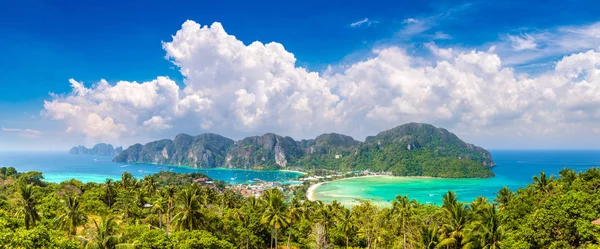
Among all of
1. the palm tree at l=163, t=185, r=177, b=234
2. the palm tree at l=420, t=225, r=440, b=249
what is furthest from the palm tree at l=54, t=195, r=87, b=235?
the palm tree at l=420, t=225, r=440, b=249

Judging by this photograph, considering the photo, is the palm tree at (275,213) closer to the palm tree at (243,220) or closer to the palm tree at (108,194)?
the palm tree at (243,220)

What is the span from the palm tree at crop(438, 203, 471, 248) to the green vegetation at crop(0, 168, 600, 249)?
0.08m

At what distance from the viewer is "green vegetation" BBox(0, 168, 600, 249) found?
2569 centimetres

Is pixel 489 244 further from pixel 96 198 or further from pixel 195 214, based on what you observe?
pixel 96 198

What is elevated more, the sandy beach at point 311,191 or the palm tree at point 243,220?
the palm tree at point 243,220

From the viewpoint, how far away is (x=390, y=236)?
127 ft

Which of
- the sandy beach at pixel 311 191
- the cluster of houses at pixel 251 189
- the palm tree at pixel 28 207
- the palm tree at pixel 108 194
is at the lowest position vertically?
the sandy beach at pixel 311 191

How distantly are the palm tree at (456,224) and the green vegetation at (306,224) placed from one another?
0.08m

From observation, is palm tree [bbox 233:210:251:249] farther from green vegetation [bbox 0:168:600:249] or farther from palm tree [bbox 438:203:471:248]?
palm tree [bbox 438:203:471:248]

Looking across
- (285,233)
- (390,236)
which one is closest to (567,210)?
(390,236)

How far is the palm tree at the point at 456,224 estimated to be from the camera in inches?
1083

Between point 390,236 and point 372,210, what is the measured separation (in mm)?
3659

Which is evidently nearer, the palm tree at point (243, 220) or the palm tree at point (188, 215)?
the palm tree at point (188, 215)

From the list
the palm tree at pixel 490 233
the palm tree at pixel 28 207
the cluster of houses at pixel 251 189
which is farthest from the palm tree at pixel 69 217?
the cluster of houses at pixel 251 189
